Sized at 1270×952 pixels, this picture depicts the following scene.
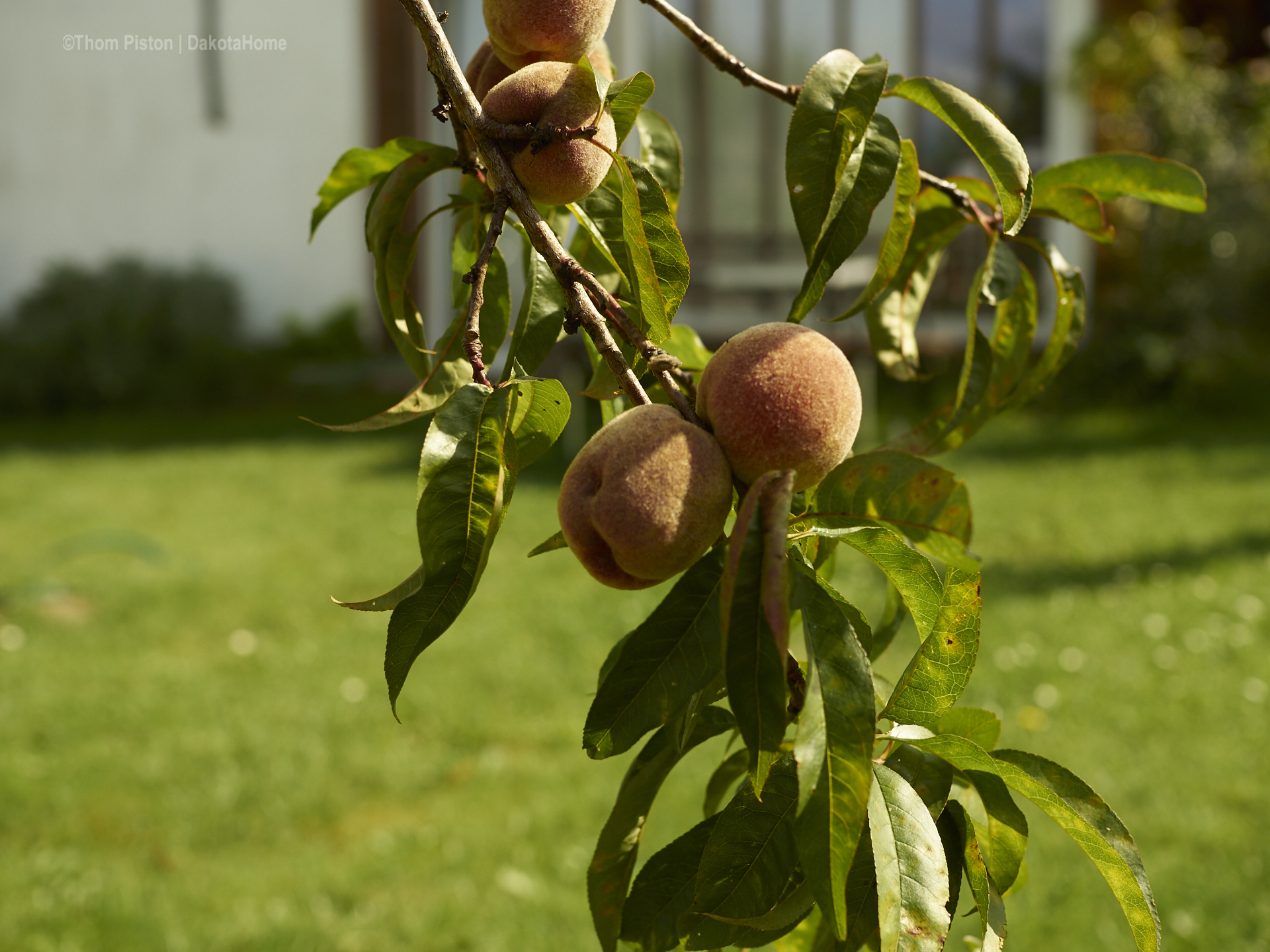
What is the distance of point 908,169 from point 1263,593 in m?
3.53

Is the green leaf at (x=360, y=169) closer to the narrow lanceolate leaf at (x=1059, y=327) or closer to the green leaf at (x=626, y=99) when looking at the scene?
the green leaf at (x=626, y=99)

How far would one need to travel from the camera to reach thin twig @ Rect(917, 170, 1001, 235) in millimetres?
807

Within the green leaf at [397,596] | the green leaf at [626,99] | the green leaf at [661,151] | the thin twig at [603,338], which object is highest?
the green leaf at [626,99]

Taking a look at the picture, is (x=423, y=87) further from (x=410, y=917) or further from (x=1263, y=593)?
(x=410, y=917)

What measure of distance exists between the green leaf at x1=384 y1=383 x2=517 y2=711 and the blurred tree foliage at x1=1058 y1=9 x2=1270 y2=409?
21.5ft

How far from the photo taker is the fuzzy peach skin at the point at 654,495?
0.53 meters

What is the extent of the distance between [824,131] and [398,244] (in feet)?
1.03

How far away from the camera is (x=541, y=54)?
2.31ft

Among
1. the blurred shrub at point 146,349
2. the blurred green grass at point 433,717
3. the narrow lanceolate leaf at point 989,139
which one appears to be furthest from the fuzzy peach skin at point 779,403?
the blurred shrub at point 146,349

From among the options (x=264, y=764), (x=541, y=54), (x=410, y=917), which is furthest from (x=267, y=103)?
(x=541, y=54)

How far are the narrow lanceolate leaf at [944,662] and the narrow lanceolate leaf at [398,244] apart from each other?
1.18 feet

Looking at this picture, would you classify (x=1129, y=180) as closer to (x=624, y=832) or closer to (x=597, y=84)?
(x=597, y=84)

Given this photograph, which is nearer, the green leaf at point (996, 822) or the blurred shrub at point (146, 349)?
the green leaf at point (996, 822)

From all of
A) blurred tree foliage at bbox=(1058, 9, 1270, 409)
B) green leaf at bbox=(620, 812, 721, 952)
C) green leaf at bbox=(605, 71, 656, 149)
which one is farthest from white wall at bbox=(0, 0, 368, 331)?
green leaf at bbox=(620, 812, 721, 952)
